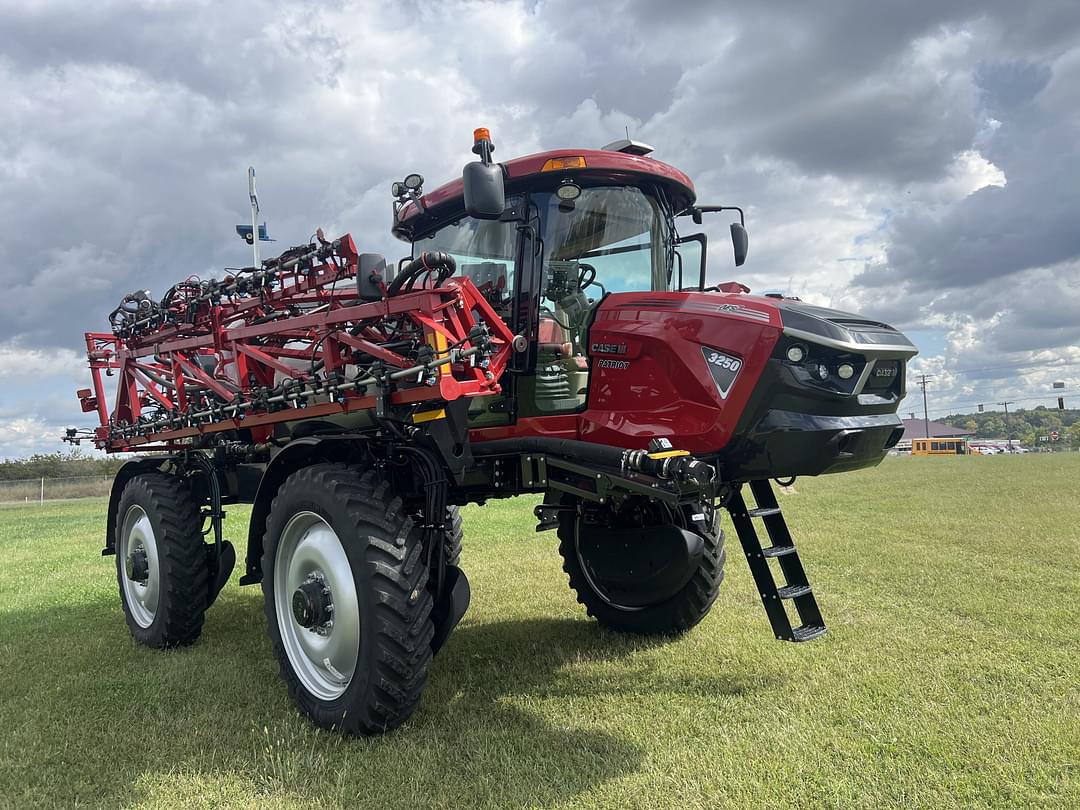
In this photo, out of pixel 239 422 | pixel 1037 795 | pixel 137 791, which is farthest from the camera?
pixel 239 422

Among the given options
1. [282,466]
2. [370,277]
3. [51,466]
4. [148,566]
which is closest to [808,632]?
[370,277]

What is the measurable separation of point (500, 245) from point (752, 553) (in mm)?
2329

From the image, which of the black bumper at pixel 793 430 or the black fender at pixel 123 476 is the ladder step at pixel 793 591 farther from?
the black fender at pixel 123 476

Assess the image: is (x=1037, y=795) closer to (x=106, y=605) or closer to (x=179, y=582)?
(x=179, y=582)

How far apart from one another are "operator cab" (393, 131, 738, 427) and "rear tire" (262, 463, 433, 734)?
2.98 feet

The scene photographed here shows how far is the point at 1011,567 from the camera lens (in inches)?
320

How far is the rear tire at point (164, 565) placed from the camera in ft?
18.8

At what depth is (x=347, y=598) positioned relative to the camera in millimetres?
4090

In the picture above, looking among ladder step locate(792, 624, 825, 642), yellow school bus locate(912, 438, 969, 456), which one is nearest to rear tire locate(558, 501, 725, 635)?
ladder step locate(792, 624, 825, 642)

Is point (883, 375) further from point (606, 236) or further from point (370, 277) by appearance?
point (370, 277)

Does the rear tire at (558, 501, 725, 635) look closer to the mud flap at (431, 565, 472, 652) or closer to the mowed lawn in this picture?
the mowed lawn

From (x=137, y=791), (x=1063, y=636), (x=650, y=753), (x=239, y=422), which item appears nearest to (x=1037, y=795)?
(x=650, y=753)

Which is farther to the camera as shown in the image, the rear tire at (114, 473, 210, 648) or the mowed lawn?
the rear tire at (114, 473, 210, 648)

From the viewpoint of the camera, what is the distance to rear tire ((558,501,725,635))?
17.9ft
